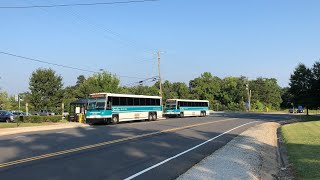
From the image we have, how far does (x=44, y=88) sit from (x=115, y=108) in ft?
90.6

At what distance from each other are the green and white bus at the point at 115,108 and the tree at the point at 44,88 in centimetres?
2378

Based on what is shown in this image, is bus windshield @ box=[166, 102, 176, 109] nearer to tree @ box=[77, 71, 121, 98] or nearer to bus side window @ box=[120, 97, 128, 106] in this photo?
tree @ box=[77, 71, 121, 98]

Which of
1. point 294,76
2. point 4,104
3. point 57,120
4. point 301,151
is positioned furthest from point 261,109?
point 301,151

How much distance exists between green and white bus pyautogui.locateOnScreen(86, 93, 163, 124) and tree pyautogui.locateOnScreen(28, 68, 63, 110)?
2378 centimetres

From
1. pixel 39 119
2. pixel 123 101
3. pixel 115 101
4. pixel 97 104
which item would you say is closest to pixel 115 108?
pixel 115 101

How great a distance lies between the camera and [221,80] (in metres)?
140

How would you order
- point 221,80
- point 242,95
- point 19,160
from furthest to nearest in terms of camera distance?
point 221,80 < point 242,95 < point 19,160

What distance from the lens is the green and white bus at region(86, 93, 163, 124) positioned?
126 feet

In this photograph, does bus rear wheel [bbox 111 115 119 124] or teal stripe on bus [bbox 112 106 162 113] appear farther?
teal stripe on bus [bbox 112 106 162 113]

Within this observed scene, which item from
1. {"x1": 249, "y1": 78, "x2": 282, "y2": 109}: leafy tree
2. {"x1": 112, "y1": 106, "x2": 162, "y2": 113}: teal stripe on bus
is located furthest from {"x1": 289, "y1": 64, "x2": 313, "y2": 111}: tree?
{"x1": 249, "y1": 78, "x2": 282, "y2": 109}: leafy tree

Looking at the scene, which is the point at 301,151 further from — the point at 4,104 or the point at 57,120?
the point at 4,104

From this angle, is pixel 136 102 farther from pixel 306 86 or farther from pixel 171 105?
pixel 306 86

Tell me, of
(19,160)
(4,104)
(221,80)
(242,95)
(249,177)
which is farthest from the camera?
(221,80)

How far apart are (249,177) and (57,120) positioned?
3647 cm
